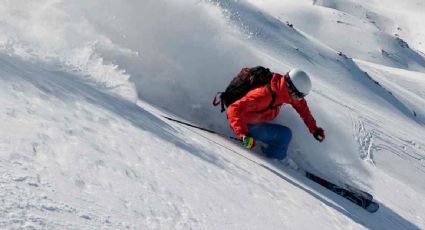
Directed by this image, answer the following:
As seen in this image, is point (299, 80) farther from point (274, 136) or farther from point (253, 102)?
point (274, 136)

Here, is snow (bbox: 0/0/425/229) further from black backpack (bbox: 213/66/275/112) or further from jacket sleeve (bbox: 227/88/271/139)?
black backpack (bbox: 213/66/275/112)

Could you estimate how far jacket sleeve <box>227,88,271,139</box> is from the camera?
22.9 feet

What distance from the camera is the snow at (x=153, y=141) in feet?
11.1

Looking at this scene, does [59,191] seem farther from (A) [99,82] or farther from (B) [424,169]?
(B) [424,169]

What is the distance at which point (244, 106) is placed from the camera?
7070 millimetres

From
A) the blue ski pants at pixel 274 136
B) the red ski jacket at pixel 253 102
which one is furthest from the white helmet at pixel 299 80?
the blue ski pants at pixel 274 136

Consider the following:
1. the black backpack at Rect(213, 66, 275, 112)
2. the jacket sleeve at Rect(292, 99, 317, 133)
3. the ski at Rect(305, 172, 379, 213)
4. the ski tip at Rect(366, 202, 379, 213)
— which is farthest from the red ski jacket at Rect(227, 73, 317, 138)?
the ski tip at Rect(366, 202, 379, 213)

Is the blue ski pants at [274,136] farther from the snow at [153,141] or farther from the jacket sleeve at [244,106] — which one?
the jacket sleeve at [244,106]

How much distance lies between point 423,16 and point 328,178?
125 metres

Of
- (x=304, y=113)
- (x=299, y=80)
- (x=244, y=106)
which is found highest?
(x=299, y=80)

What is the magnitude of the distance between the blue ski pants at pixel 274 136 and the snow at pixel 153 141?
0.19 m

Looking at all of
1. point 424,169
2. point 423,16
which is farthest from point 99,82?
point 423,16

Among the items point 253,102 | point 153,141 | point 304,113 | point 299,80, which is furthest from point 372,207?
point 153,141

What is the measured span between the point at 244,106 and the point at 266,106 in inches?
13.1
